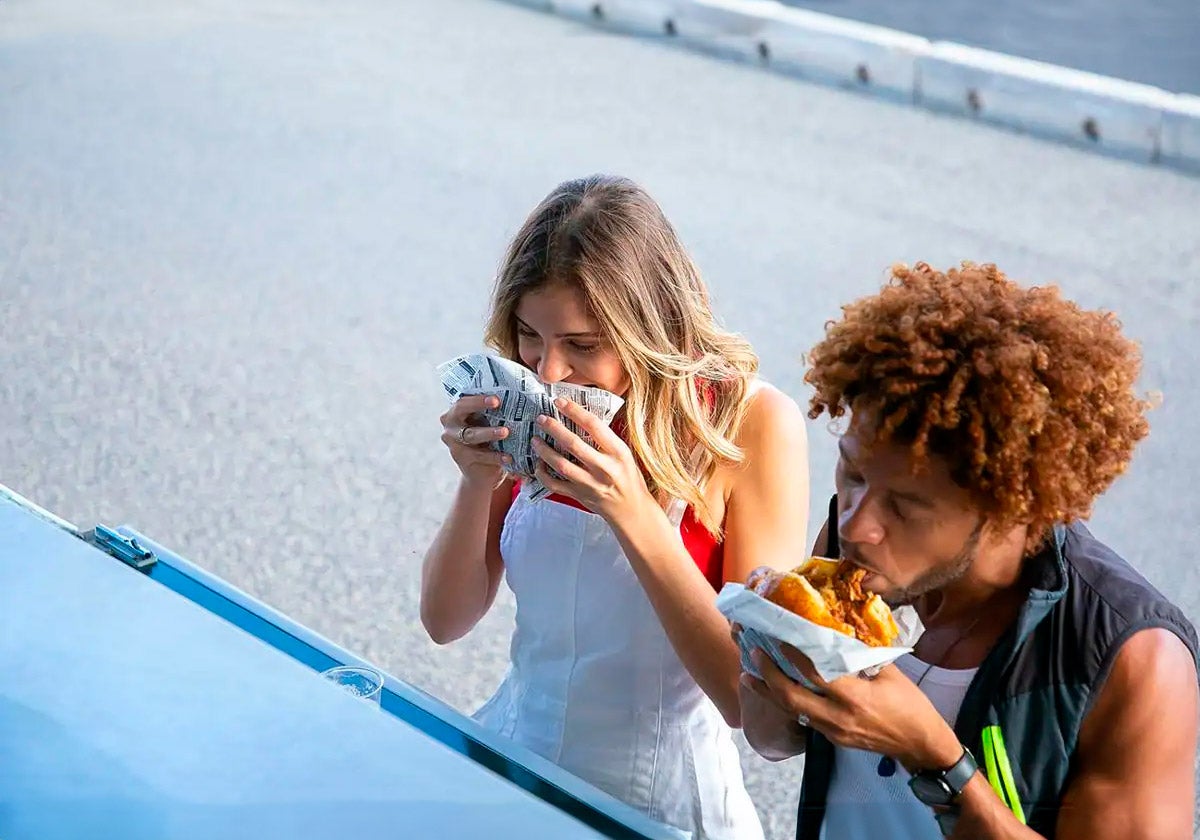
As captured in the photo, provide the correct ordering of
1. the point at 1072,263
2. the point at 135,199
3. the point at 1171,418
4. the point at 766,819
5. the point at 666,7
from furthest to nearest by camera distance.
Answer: the point at 666,7 → the point at 135,199 → the point at 1072,263 → the point at 1171,418 → the point at 766,819

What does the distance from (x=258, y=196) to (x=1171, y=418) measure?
400 centimetres

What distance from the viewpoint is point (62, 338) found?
17.4 feet

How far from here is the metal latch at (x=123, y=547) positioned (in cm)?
208

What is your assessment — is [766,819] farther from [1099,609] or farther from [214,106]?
[214,106]

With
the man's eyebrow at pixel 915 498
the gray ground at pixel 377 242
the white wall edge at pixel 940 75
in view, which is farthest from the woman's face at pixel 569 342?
the white wall edge at pixel 940 75

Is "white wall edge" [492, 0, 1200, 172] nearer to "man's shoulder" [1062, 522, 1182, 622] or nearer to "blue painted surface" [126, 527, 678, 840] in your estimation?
"man's shoulder" [1062, 522, 1182, 622]

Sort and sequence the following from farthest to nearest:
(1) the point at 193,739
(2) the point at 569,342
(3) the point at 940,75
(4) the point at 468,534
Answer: (3) the point at 940,75 → (4) the point at 468,534 → (2) the point at 569,342 → (1) the point at 193,739

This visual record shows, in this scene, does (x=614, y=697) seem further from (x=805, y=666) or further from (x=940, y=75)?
(x=940, y=75)

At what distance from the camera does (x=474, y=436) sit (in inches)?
83.9

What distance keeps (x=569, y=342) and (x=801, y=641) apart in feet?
2.60

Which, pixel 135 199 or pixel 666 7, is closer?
pixel 135 199

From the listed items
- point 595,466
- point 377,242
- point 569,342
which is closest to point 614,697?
point 595,466

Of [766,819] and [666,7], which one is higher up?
[666,7]

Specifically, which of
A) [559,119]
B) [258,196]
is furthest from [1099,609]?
[559,119]
